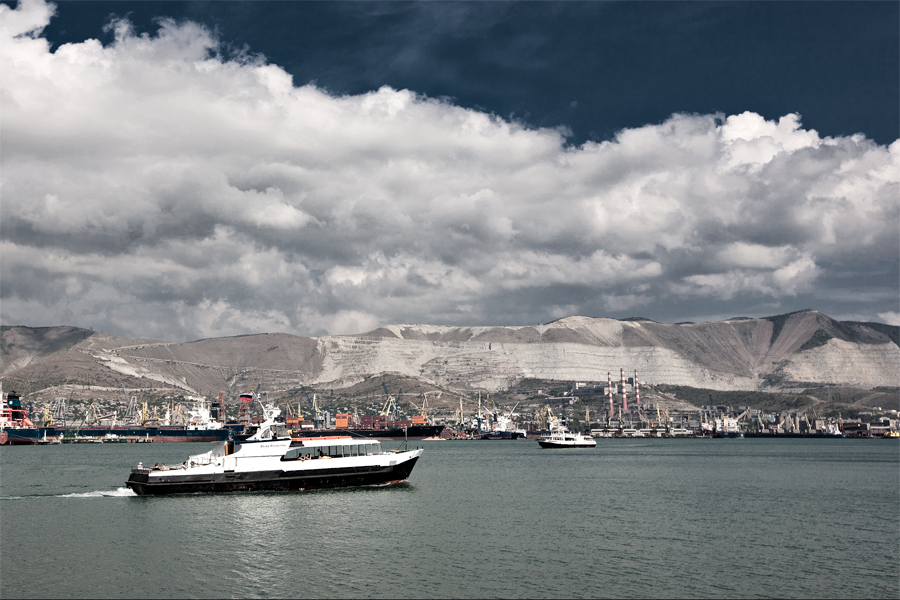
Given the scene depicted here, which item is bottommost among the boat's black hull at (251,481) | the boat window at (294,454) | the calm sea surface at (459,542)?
the calm sea surface at (459,542)

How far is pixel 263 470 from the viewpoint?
303 feet

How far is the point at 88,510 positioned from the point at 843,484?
354 feet

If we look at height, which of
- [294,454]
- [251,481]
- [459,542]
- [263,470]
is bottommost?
[459,542]

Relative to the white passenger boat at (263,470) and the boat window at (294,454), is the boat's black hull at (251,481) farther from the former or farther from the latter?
the boat window at (294,454)

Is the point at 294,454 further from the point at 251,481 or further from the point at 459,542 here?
the point at 459,542

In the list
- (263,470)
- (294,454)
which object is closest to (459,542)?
(263,470)

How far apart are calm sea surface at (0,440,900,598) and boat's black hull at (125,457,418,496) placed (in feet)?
4.85

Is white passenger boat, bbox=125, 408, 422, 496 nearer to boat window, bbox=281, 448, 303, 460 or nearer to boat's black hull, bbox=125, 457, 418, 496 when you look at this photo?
boat's black hull, bbox=125, 457, 418, 496

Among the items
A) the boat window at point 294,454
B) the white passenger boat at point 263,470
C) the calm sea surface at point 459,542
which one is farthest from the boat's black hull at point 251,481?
the boat window at point 294,454

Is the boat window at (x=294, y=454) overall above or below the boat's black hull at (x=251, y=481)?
above

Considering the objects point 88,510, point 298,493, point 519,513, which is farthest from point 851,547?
point 88,510

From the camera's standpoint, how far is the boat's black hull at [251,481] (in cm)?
9069

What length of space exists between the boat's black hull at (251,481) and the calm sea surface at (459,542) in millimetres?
1480

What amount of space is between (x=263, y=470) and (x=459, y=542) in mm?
37851
